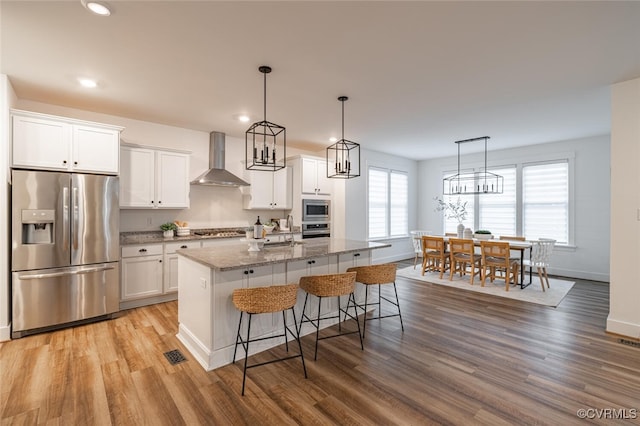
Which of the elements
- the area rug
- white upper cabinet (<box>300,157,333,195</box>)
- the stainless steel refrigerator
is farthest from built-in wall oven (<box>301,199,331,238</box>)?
the stainless steel refrigerator

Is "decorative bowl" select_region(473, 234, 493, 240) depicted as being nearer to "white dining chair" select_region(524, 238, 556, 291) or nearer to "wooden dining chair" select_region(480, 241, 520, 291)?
"wooden dining chair" select_region(480, 241, 520, 291)

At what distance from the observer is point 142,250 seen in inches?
163

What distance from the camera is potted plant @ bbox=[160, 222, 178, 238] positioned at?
455 centimetres

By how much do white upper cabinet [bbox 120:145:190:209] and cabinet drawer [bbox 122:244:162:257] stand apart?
0.62 m

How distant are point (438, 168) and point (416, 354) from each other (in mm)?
6272

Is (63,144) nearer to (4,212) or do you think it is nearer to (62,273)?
(4,212)

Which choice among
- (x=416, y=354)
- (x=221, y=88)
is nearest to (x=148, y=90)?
(x=221, y=88)

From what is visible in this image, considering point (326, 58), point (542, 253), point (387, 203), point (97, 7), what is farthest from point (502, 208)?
point (97, 7)

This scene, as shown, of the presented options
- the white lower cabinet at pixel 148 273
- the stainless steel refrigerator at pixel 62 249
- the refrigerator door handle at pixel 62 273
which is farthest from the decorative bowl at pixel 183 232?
the refrigerator door handle at pixel 62 273

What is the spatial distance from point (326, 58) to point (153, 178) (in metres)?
3.18

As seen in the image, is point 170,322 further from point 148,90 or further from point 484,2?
point 484,2

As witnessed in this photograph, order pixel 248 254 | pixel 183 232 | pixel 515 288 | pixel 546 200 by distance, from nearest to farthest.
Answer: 1. pixel 248 254
2. pixel 183 232
3. pixel 515 288
4. pixel 546 200

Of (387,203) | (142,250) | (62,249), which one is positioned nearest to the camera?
(62,249)

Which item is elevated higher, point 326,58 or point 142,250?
point 326,58
